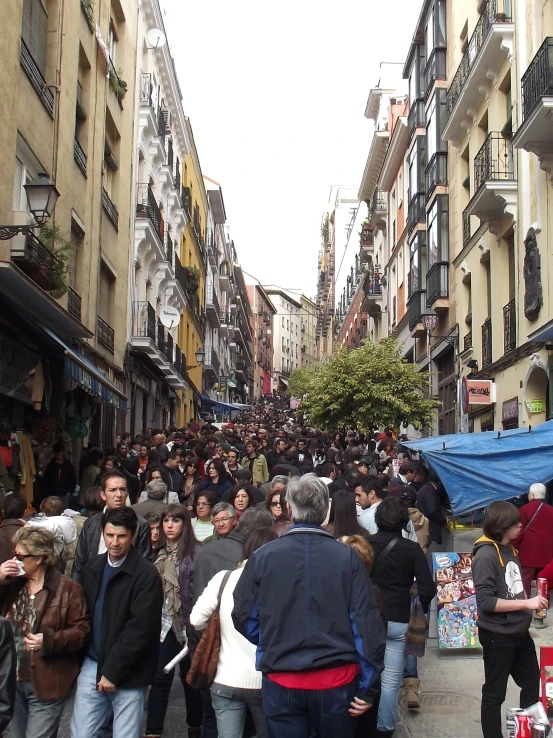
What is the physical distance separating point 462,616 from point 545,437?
345 centimetres

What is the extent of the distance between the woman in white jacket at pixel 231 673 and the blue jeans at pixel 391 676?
4.78 ft

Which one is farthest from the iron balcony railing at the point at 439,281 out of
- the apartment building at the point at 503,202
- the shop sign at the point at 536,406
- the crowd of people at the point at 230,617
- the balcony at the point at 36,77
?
the crowd of people at the point at 230,617

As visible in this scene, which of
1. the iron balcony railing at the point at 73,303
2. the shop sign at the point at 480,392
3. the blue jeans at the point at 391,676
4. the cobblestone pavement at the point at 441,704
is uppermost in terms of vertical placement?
the iron balcony railing at the point at 73,303

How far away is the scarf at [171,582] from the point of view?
6074 millimetres

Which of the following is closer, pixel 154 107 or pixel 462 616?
pixel 462 616

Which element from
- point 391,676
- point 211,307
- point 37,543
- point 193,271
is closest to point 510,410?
point 391,676

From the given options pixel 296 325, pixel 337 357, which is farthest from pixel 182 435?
pixel 296 325

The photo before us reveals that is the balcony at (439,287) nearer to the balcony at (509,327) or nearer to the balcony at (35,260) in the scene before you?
the balcony at (509,327)

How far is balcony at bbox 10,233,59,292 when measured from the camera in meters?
12.4

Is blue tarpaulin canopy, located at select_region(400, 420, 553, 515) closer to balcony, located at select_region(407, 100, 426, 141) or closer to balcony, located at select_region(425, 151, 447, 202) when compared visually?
balcony, located at select_region(425, 151, 447, 202)

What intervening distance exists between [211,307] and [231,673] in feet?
146

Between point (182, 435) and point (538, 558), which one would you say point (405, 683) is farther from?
point (182, 435)

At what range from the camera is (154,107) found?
2811cm

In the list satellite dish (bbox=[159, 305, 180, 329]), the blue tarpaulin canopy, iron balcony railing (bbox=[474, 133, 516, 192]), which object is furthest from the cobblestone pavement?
satellite dish (bbox=[159, 305, 180, 329])
